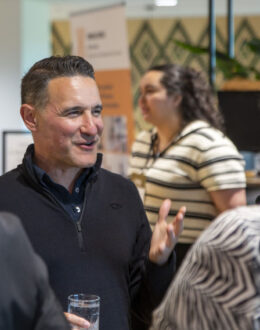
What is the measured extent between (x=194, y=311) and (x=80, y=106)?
3.43 ft

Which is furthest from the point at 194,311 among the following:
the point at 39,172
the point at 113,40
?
the point at 113,40

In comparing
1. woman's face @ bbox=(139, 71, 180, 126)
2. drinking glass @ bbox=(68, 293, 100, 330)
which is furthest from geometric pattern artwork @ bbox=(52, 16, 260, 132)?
drinking glass @ bbox=(68, 293, 100, 330)

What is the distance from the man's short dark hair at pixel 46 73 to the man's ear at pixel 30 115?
15 millimetres

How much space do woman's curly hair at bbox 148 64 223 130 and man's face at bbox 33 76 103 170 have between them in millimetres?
1352

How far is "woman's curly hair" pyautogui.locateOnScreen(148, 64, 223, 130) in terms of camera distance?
125 inches

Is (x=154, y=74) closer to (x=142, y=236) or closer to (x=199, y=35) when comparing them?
(x=142, y=236)

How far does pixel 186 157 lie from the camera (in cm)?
287

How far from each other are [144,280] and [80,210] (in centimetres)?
28

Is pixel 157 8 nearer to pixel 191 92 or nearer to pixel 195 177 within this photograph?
pixel 191 92

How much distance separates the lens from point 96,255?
70.5 inches

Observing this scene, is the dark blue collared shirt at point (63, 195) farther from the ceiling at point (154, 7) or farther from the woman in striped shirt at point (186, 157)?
the ceiling at point (154, 7)

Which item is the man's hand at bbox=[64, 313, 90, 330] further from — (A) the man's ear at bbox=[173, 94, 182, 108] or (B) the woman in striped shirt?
(A) the man's ear at bbox=[173, 94, 182, 108]

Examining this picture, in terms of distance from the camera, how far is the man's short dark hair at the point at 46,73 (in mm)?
1900

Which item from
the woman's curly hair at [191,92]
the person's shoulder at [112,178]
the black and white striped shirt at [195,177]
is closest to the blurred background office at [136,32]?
the woman's curly hair at [191,92]
